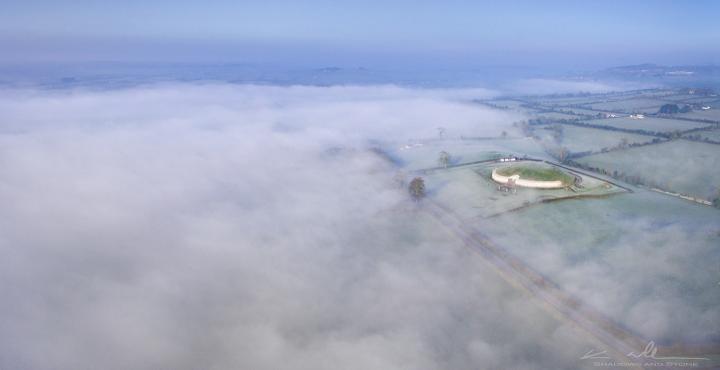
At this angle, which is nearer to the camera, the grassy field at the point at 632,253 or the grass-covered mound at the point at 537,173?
the grassy field at the point at 632,253

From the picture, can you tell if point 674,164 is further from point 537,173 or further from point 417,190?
point 417,190

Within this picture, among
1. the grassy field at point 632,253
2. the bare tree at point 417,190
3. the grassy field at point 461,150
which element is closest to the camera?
the grassy field at point 632,253

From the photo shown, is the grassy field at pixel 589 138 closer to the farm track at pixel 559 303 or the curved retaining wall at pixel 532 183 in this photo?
the curved retaining wall at pixel 532 183

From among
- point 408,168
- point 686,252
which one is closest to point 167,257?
point 408,168

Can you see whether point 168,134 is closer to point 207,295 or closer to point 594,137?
point 207,295
